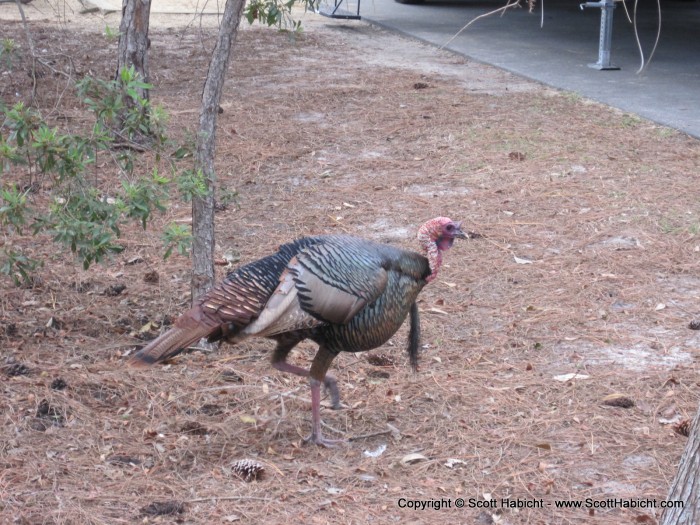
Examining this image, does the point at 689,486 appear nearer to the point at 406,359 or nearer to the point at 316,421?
the point at 316,421

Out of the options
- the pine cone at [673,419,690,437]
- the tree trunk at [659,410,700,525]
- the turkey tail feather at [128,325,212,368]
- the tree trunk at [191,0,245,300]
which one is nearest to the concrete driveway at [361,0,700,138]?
the pine cone at [673,419,690,437]

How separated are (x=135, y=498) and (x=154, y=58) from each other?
1113 centimetres

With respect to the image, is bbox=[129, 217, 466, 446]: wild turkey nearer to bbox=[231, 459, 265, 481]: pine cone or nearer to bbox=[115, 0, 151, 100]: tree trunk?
bbox=[231, 459, 265, 481]: pine cone

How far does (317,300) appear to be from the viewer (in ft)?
12.5

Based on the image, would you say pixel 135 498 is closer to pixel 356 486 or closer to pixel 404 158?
pixel 356 486

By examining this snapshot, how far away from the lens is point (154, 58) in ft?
45.1

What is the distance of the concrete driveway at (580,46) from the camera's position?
1108 cm

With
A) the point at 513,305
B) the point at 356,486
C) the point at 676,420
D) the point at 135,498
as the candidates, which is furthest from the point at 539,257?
the point at 135,498

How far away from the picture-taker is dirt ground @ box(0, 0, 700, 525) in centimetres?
373

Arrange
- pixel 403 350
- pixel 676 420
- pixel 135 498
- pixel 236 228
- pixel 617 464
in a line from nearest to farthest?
pixel 135 498, pixel 617 464, pixel 676 420, pixel 403 350, pixel 236 228

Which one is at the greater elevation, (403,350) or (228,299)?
(228,299)

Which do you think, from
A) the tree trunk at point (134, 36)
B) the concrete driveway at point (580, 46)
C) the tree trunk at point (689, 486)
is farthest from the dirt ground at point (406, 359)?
the concrete driveway at point (580, 46)

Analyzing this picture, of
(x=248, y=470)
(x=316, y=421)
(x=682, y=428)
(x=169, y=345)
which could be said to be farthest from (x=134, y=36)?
(x=682, y=428)

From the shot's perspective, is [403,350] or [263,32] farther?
[263,32]
